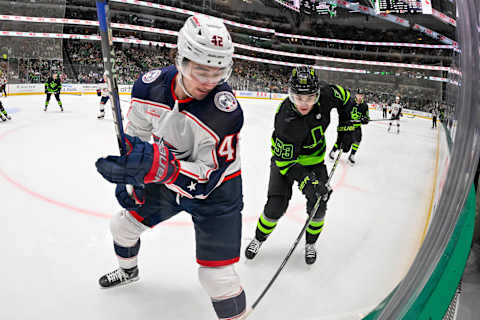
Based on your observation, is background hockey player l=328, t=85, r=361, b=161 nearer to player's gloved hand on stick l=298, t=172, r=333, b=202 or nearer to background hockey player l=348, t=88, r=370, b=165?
background hockey player l=348, t=88, r=370, b=165

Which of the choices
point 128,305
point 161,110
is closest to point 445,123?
point 161,110

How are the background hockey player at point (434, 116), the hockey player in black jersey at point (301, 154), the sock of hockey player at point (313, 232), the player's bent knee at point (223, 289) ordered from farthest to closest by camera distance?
the sock of hockey player at point (313, 232) < the hockey player in black jersey at point (301, 154) < the background hockey player at point (434, 116) < the player's bent knee at point (223, 289)

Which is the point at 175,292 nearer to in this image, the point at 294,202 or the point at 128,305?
the point at 128,305

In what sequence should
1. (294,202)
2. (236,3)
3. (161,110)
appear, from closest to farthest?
(161,110) < (294,202) < (236,3)

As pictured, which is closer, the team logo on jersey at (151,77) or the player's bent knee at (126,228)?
the team logo on jersey at (151,77)

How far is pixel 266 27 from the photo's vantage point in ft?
8.31

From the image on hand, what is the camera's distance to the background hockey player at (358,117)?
1.81 metres

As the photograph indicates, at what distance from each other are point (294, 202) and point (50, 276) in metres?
1.46

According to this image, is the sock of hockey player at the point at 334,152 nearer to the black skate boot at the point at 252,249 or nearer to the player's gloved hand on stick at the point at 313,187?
the player's gloved hand on stick at the point at 313,187

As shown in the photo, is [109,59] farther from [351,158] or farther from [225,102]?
[351,158]

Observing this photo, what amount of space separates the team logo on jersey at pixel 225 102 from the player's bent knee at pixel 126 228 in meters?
0.61

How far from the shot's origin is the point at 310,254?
1.60 m

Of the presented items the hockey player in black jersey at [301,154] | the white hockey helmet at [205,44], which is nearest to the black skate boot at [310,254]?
the hockey player in black jersey at [301,154]

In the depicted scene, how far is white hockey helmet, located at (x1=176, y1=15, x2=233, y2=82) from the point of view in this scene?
2.75 feet
